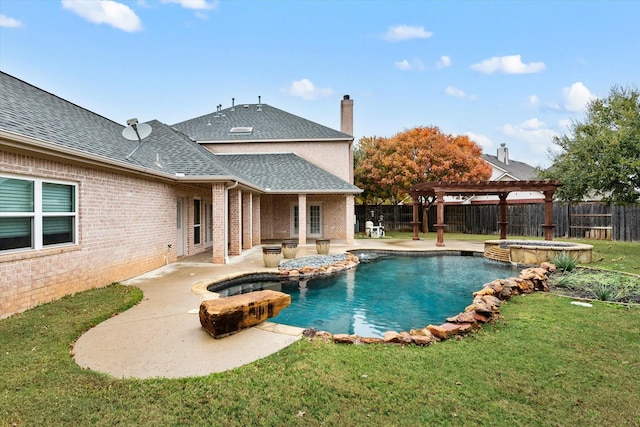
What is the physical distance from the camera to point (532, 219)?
2203 cm

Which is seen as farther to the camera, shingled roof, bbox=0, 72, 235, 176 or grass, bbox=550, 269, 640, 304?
grass, bbox=550, 269, 640, 304

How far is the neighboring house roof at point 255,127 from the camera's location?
21533 mm

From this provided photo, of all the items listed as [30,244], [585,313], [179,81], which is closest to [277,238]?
[179,81]

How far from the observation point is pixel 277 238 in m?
20.7

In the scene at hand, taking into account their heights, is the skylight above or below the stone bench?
above

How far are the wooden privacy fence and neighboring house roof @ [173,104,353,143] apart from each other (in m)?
7.93

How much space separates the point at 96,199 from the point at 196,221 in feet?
22.0

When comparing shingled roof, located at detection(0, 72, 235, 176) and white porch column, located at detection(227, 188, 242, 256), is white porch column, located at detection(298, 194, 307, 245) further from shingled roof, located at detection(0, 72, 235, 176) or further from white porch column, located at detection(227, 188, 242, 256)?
shingled roof, located at detection(0, 72, 235, 176)

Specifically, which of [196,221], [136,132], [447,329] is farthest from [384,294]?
[196,221]

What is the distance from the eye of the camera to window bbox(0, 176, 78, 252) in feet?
18.4

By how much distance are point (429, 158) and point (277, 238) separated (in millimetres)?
12140

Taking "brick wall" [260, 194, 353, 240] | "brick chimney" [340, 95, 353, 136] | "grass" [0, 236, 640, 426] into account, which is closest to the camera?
"grass" [0, 236, 640, 426]

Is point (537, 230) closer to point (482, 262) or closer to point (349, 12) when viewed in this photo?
point (482, 262)

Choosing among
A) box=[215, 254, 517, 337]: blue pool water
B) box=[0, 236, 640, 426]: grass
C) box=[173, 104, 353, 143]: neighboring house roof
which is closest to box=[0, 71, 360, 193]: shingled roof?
box=[173, 104, 353, 143]: neighboring house roof
